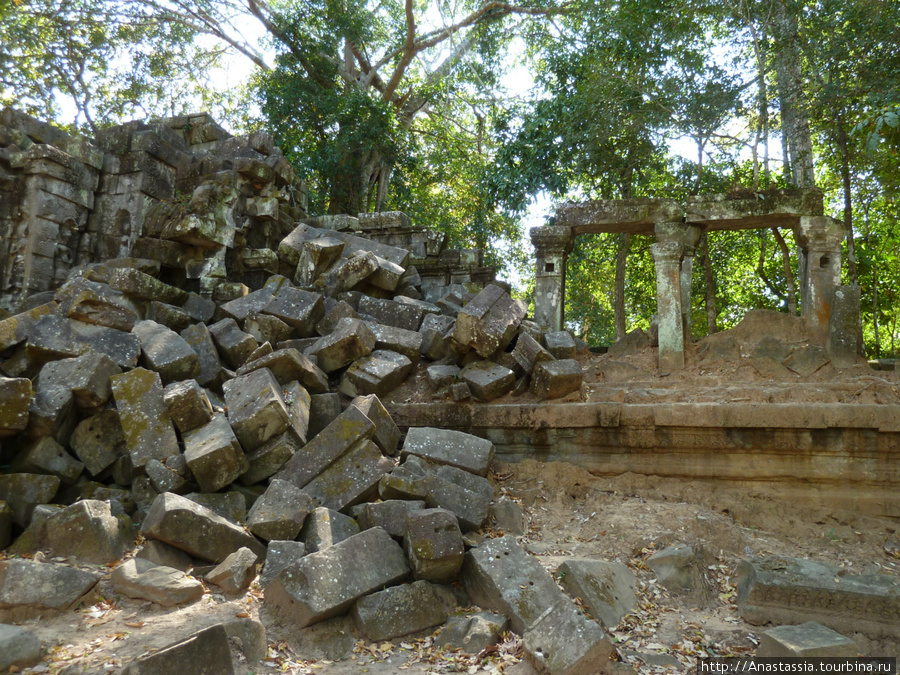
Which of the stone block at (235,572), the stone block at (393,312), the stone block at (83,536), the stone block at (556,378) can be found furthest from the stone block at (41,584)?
the stone block at (393,312)

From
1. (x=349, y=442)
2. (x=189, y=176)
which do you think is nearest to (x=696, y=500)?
(x=349, y=442)

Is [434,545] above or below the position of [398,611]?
above

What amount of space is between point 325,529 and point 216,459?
1024mm

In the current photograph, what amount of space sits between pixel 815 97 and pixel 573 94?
12.9ft

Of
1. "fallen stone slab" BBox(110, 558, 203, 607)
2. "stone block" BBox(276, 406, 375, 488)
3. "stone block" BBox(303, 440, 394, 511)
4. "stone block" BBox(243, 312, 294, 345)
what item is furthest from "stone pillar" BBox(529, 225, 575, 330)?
"fallen stone slab" BBox(110, 558, 203, 607)

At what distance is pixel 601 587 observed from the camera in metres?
3.82

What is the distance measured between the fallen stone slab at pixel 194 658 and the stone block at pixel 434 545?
1.23m

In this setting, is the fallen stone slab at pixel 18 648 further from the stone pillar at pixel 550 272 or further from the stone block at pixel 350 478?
the stone pillar at pixel 550 272

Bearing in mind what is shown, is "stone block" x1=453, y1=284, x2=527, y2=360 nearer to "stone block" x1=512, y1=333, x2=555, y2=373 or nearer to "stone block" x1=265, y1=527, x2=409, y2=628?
"stone block" x1=512, y1=333, x2=555, y2=373

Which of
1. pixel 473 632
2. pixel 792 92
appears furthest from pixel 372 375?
pixel 792 92

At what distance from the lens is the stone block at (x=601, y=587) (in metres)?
3.69

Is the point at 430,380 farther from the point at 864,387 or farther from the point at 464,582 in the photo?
the point at 864,387

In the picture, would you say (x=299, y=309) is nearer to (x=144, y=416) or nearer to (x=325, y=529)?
(x=144, y=416)

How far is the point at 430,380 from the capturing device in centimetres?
619
